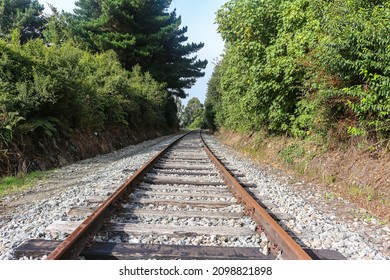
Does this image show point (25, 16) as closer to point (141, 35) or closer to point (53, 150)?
point (141, 35)

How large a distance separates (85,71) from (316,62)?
389 inches

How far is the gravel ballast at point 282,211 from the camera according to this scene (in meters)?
2.91

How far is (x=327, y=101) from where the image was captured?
5.91 meters

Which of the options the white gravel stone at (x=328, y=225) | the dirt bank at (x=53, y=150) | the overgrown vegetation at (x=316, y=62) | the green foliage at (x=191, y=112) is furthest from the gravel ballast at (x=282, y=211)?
the green foliage at (x=191, y=112)

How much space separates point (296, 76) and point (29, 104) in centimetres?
691

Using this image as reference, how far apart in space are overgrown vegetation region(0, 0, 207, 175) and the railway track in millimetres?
4127

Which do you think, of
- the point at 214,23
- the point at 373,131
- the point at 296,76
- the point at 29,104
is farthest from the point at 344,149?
the point at 29,104

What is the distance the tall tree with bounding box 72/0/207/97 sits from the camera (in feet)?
70.5

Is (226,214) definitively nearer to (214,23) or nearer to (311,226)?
(311,226)

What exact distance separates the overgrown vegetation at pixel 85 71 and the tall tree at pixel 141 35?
0.07m

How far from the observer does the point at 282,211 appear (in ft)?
13.0

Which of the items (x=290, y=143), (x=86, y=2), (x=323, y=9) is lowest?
(x=290, y=143)

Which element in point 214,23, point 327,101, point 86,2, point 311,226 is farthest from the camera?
point 86,2

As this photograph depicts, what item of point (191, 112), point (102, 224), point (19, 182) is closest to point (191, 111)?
point (191, 112)
